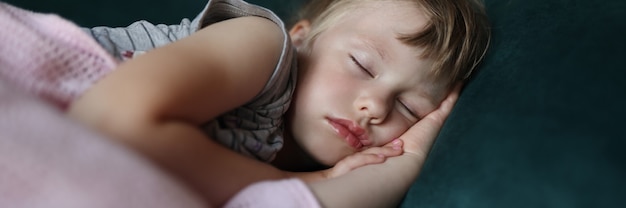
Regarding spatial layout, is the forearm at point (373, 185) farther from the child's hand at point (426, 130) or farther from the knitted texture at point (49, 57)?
the knitted texture at point (49, 57)

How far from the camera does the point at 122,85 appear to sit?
727mm

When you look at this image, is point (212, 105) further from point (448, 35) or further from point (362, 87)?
point (448, 35)

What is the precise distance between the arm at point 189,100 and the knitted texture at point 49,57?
0.08 metres

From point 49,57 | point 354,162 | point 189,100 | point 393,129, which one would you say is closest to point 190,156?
point 189,100

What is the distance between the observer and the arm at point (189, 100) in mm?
712

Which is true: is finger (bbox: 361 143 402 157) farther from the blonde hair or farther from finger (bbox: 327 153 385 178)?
the blonde hair

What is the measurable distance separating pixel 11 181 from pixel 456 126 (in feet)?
1.71

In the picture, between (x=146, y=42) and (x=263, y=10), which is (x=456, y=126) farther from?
(x=146, y=42)

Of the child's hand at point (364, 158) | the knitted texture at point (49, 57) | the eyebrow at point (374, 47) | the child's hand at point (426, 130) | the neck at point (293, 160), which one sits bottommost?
the neck at point (293, 160)

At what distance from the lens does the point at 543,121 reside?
0.80m

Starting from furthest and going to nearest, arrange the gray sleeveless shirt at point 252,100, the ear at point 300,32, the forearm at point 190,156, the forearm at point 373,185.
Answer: the ear at point 300,32 → the gray sleeveless shirt at point 252,100 → the forearm at point 373,185 → the forearm at point 190,156

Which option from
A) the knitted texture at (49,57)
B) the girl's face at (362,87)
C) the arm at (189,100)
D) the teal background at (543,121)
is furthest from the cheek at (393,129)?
the knitted texture at (49,57)

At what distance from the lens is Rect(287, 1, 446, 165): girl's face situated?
1035 millimetres

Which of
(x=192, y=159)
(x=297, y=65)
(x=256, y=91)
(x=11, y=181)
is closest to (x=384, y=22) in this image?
(x=297, y=65)
